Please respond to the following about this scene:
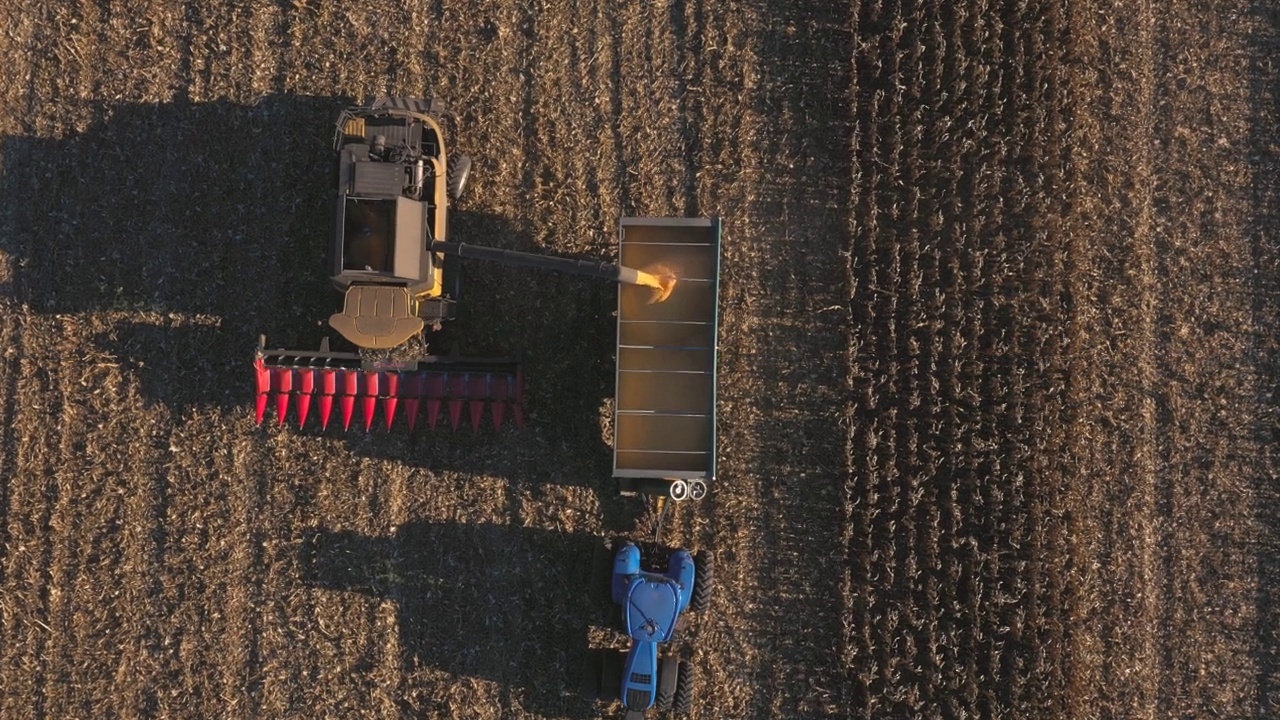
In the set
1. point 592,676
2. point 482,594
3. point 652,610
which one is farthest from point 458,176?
point 592,676

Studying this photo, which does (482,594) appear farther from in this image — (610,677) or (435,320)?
(435,320)

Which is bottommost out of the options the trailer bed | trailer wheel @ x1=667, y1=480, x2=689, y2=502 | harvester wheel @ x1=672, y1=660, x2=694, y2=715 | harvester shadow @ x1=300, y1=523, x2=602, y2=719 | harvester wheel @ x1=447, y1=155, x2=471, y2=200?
harvester wheel @ x1=672, y1=660, x2=694, y2=715

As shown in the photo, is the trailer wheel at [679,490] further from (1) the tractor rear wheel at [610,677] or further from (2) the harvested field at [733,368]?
(1) the tractor rear wheel at [610,677]

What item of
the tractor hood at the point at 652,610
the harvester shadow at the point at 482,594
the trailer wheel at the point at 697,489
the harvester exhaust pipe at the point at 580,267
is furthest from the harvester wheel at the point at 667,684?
the harvester exhaust pipe at the point at 580,267

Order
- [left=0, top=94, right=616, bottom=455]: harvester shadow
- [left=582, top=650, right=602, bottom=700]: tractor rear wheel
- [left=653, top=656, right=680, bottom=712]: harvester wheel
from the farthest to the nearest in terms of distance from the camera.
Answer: [left=0, top=94, right=616, bottom=455]: harvester shadow < [left=582, top=650, right=602, bottom=700]: tractor rear wheel < [left=653, top=656, right=680, bottom=712]: harvester wheel

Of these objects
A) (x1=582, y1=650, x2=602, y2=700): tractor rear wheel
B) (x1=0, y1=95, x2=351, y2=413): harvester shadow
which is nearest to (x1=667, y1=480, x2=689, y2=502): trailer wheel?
(x1=582, y1=650, x2=602, y2=700): tractor rear wheel

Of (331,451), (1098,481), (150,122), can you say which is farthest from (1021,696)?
(150,122)

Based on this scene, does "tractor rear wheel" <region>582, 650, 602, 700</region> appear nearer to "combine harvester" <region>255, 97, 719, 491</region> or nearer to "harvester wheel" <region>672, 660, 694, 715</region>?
"harvester wheel" <region>672, 660, 694, 715</region>
